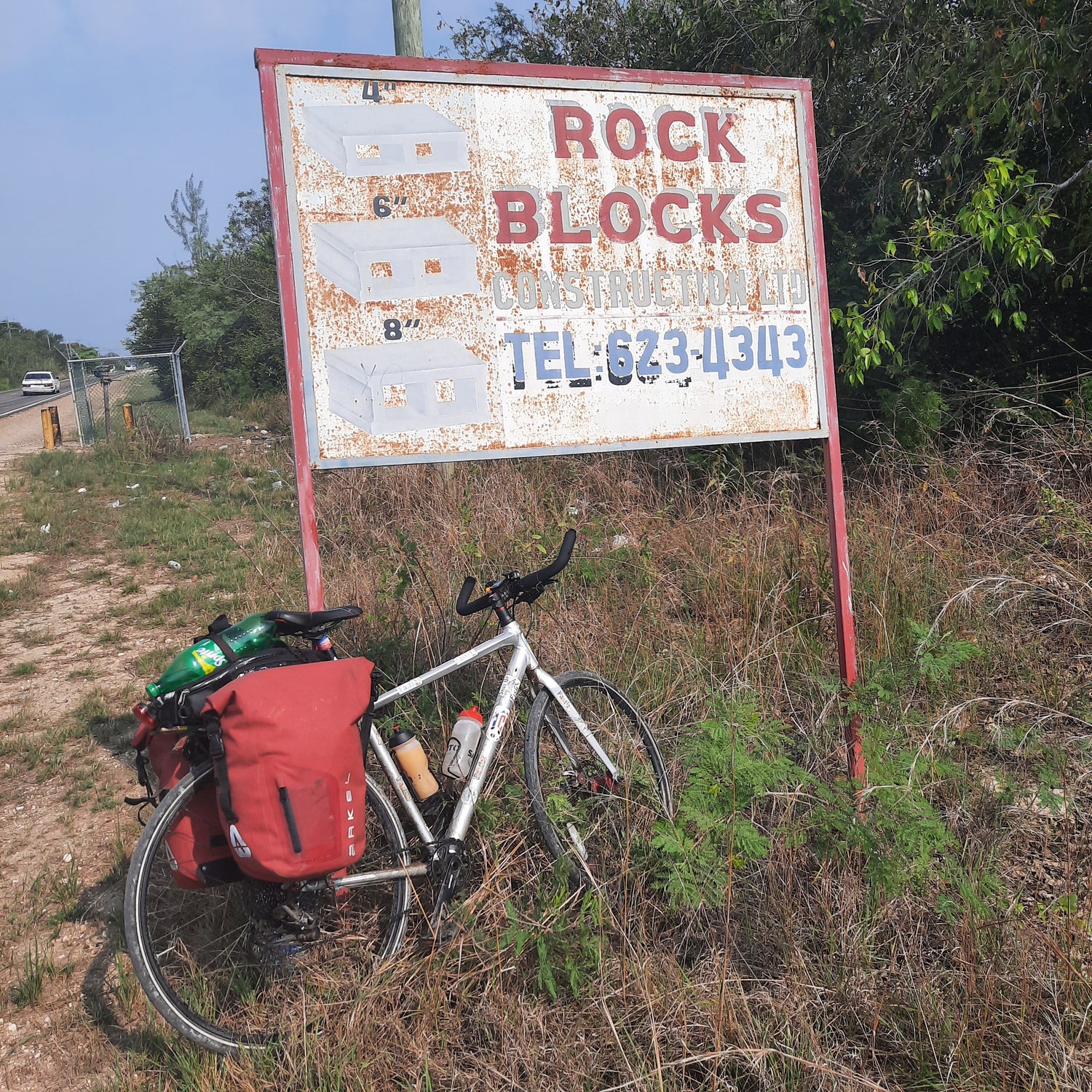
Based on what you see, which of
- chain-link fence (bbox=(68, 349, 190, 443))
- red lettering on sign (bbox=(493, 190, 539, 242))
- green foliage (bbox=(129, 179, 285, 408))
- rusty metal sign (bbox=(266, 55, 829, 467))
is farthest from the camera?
green foliage (bbox=(129, 179, 285, 408))

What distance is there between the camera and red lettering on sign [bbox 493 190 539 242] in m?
3.04

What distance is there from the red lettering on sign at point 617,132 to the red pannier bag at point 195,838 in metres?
2.45

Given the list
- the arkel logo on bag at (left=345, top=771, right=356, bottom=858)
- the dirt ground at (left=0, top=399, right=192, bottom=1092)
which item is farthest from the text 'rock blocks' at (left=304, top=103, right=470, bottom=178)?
the dirt ground at (left=0, top=399, right=192, bottom=1092)

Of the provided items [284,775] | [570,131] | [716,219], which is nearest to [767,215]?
[716,219]

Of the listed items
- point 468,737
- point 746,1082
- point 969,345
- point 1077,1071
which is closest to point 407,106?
point 468,737

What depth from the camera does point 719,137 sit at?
3.31 m

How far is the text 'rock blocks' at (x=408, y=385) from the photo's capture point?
2.85 meters

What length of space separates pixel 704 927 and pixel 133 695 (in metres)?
3.42

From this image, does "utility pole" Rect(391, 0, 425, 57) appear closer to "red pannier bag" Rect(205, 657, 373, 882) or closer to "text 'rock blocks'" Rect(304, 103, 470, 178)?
"text 'rock blocks'" Rect(304, 103, 470, 178)

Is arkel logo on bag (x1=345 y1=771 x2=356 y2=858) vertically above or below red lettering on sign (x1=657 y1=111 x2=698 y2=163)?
below

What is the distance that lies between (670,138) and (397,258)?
1153 mm

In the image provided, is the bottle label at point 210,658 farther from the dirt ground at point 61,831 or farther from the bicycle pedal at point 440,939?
the dirt ground at point 61,831

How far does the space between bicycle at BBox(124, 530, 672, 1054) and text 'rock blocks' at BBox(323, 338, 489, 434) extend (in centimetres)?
57

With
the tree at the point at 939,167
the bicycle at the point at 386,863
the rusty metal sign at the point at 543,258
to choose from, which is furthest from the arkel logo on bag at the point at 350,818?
the tree at the point at 939,167
